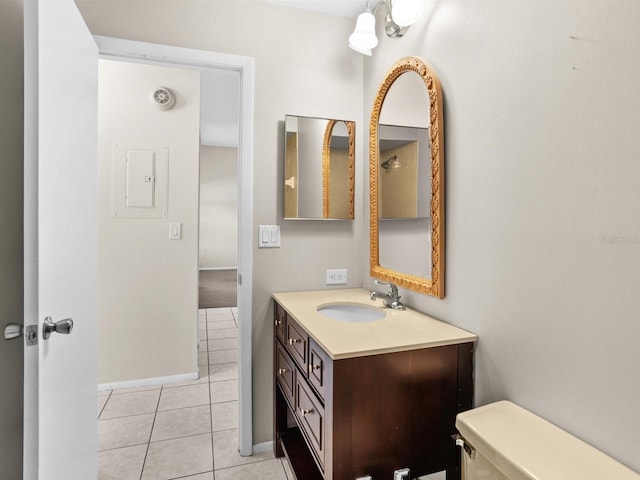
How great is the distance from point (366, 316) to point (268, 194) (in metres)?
0.83

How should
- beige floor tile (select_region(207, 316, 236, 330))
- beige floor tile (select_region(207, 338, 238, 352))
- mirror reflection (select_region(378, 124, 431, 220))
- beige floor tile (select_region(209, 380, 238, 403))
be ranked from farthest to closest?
beige floor tile (select_region(207, 316, 236, 330)), beige floor tile (select_region(207, 338, 238, 352)), beige floor tile (select_region(209, 380, 238, 403)), mirror reflection (select_region(378, 124, 431, 220))

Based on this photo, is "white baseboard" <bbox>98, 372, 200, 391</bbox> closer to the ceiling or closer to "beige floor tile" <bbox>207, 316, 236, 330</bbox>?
"beige floor tile" <bbox>207, 316, 236, 330</bbox>

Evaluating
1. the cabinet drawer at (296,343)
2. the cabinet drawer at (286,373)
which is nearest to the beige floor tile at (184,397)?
Result: the cabinet drawer at (286,373)

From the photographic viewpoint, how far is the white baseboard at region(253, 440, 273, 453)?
1.89 meters

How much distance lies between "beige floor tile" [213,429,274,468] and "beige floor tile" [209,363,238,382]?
2.49 feet

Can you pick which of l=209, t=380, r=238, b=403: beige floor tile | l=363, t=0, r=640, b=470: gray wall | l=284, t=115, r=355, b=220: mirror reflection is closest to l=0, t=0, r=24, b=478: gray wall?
l=284, t=115, r=355, b=220: mirror reflection

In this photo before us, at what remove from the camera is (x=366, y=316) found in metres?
1.69

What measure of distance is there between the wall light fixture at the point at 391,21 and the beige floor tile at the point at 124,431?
2416 millimetres

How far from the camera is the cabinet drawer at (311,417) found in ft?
3.77

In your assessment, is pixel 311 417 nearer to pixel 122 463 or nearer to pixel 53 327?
pixel 53 327

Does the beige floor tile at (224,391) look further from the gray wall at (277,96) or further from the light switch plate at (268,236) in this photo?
the light switch plate at (268,236)

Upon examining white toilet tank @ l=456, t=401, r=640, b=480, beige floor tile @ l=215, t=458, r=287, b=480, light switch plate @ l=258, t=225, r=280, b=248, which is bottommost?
beige floor tile @ l=215, t=458, r=287, b=480

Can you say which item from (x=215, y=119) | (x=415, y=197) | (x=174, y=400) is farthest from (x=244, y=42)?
(x=215, y=119)

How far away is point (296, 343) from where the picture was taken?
1439 mm
